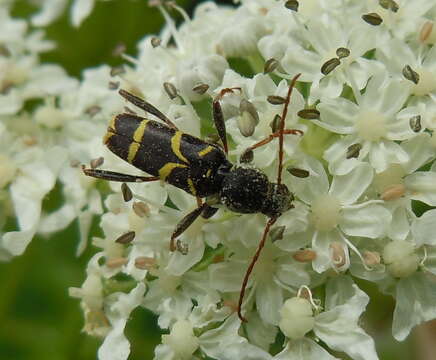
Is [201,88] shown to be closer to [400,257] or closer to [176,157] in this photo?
[176,157]

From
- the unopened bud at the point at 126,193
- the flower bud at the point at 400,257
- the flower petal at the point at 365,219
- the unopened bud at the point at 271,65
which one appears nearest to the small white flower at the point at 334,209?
the flower petal at the point at 365,219

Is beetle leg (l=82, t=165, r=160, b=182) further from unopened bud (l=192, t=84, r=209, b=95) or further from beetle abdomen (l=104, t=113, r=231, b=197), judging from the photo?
unopened bud (l=192, t=84, r=209, b=95)

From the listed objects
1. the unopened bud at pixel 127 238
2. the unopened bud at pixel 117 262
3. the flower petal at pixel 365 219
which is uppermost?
the flower petal at pixel 365 219

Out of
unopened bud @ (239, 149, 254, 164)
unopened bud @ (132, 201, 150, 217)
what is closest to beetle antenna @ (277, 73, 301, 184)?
unopened bud @ (239, 149, 254, 164)

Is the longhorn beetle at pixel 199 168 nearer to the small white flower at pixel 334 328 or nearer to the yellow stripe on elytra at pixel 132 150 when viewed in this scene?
the yellow stripe on elytra at pixel 132 150

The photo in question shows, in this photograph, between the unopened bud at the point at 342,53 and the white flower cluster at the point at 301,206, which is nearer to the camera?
the white flower cluster at the point at 301,206

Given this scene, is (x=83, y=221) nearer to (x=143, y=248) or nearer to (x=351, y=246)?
(x=143, y=248)

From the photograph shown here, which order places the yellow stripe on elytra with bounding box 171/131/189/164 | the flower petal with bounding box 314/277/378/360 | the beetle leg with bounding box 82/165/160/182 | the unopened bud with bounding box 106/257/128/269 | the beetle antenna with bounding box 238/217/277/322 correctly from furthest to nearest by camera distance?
1. the unopened bud with bounding box 106/257/128/269
2. the beetle leg with bounding box 82/165/160/182
3. the yellow stripe on elytra with bounding box 171/131/189/164
4. the beetle antenna with bounding box 238/217/277/322
5. the flower petal with bounding box 314/277/378/360

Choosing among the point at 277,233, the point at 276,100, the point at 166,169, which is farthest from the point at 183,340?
the point at 276,100
